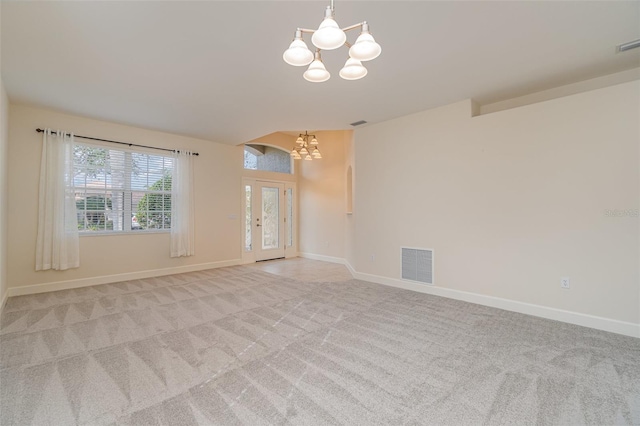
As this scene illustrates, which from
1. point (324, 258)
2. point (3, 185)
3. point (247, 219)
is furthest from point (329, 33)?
point (324, 258)

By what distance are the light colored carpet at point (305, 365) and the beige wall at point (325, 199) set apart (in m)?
3.26

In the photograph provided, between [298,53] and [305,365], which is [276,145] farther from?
[305,365]

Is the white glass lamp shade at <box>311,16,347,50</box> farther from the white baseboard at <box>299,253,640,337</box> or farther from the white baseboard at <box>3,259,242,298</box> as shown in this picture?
the white baseboard at <box>3,259,242,298</box>

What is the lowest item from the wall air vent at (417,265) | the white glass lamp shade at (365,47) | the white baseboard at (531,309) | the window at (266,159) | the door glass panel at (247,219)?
the white baseboard at (531,309)

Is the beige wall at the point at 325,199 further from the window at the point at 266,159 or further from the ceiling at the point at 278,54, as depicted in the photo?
the ceiling at the point at 278,54

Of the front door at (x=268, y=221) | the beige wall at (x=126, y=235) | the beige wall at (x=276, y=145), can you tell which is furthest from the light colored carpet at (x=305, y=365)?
the beige wall at (x=276, y=145)

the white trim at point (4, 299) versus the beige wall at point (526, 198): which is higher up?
the beige wall at point (526, 198)

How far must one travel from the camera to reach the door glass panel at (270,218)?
7.13m

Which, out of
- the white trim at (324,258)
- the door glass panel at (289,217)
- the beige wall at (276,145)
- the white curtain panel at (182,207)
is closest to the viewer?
the white curtain panel at (182,207)

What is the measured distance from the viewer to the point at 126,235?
16.2 ft

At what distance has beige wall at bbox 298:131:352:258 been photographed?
22.1ft

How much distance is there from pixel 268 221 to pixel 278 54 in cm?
498

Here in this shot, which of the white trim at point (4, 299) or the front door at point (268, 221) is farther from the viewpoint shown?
the front door at point (268, 221)

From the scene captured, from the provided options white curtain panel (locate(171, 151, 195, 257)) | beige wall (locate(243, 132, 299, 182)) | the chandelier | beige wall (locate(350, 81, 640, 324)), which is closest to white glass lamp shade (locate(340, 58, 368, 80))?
the chandelier
